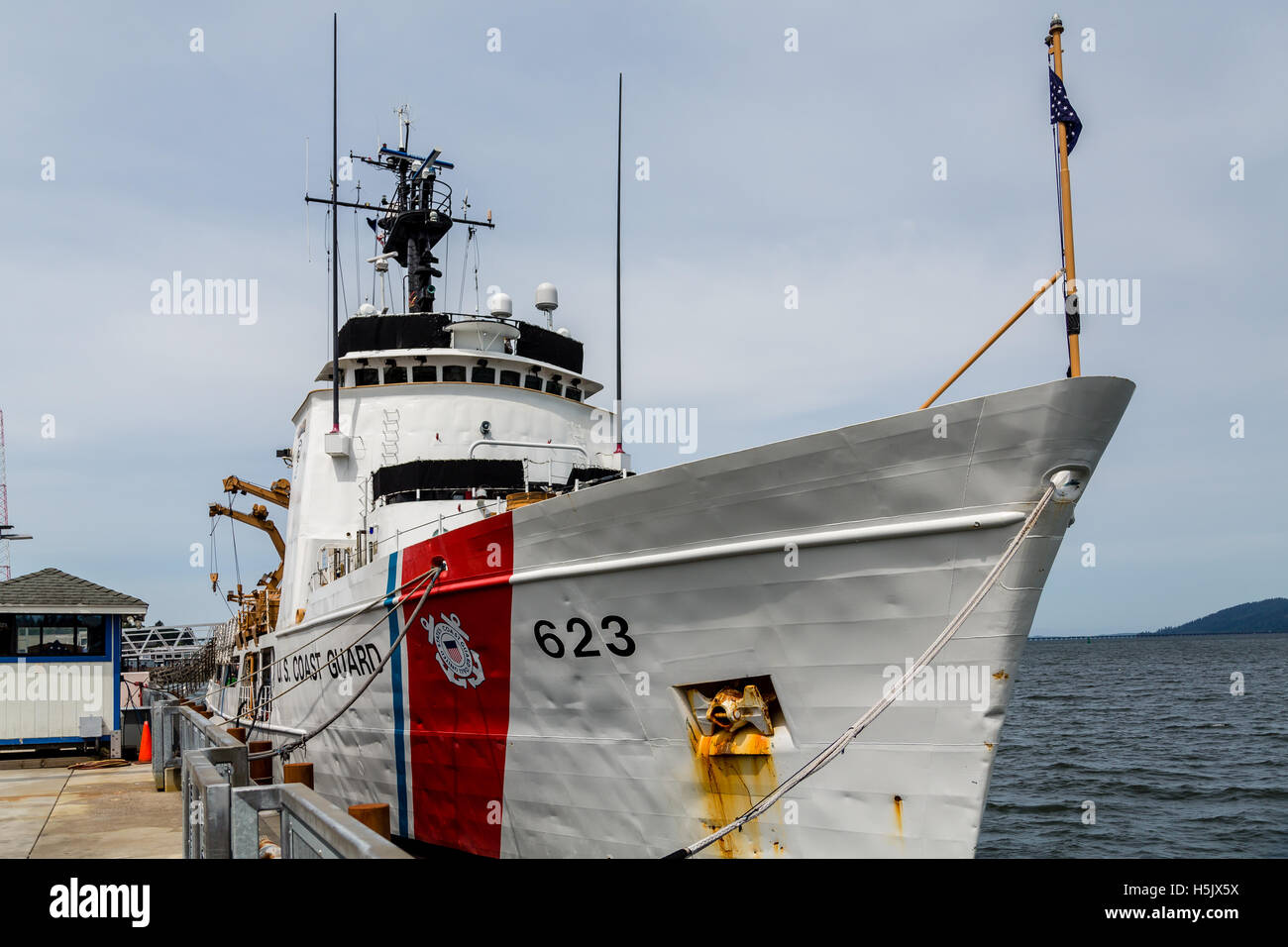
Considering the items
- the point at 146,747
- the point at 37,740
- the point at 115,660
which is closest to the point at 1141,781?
the point at 146,747

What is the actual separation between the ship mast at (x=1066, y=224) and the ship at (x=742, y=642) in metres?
0.02

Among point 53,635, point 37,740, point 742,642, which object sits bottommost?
point 37,740

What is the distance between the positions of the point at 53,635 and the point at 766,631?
38.9 ft

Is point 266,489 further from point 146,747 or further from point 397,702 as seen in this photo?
point 397,702

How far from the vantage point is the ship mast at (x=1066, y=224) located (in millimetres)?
5551

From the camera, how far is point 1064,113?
229 inches

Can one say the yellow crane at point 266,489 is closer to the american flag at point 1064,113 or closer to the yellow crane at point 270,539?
the yellow crane at point 270,539

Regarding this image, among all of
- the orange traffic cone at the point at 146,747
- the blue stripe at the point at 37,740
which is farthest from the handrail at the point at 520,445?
the blue stripe at the point at 37,740
